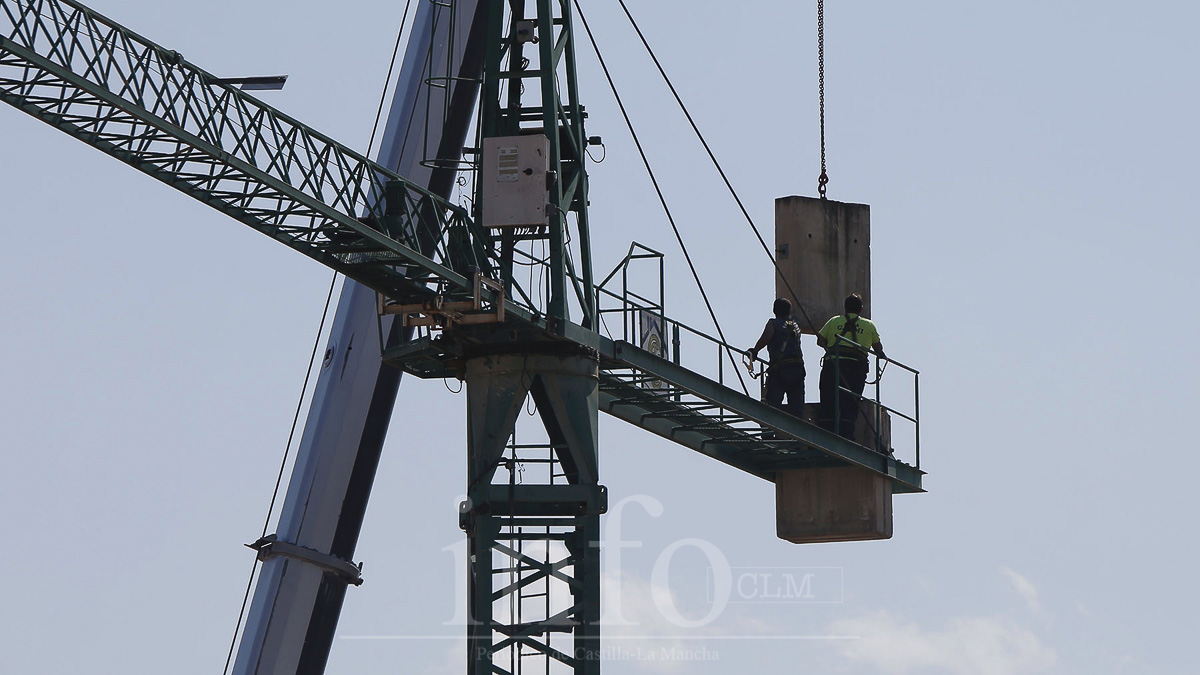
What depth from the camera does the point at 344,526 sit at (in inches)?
1666

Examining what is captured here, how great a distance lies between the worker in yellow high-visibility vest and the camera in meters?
36.5

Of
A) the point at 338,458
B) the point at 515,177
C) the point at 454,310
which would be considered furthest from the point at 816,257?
the point at 338,458

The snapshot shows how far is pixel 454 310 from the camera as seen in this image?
31.5 metres

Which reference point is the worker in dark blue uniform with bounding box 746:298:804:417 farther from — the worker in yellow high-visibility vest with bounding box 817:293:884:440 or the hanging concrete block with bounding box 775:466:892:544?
the hanging concrete block with bounding box 775:466:892:544

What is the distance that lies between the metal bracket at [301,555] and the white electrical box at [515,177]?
38.5 ft

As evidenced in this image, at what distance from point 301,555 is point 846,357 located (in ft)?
38.2

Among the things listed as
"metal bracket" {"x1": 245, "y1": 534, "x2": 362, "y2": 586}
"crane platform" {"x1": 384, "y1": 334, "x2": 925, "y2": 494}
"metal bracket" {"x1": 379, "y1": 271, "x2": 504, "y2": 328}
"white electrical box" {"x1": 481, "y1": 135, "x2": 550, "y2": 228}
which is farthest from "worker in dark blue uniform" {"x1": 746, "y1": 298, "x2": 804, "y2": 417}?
"metal bracket" {"x1": 245, "y1": 534, "x2": 362, "y2": 586}

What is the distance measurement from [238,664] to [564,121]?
1358cm

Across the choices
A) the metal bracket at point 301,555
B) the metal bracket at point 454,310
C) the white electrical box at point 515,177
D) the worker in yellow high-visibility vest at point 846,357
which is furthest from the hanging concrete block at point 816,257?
the metal bracket at point 301,555

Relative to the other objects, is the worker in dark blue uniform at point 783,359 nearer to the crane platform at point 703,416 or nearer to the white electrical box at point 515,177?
the crane platform at point 703,416

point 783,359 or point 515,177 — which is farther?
point 783,359

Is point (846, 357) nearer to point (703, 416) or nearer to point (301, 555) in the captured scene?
point (703, 416)

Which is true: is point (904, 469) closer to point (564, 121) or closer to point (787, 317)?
point (787, 317)

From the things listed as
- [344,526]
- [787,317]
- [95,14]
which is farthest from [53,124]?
[344,526]
